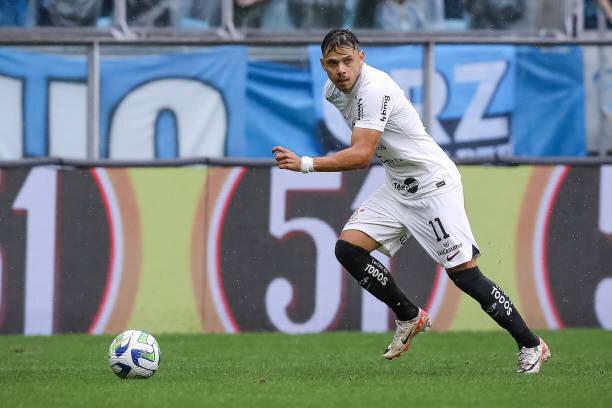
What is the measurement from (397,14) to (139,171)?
4209 mm

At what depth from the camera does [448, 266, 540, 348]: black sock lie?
8.70 meters

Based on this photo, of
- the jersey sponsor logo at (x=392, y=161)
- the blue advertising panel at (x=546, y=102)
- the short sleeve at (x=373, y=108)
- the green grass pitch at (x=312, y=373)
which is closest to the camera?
the green grass pitch at (x=312, y=373)

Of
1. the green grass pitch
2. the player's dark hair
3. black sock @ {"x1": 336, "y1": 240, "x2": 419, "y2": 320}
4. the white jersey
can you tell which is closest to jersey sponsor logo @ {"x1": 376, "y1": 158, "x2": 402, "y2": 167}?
the white jersey

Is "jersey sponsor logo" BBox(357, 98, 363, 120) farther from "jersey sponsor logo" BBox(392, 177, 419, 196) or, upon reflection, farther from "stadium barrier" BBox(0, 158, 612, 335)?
"stadium barrier" BBox(0, 158, 612, 335)

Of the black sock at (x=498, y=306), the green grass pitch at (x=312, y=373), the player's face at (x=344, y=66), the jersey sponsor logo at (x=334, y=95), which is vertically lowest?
the green grass pitch at (x=312, y=373)

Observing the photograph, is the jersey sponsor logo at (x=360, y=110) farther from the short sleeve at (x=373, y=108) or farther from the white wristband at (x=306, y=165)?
the white wristband at (x=306, y=165)

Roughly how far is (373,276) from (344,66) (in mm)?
1507

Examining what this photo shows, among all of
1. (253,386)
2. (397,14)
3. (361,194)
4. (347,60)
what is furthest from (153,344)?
(397,14)

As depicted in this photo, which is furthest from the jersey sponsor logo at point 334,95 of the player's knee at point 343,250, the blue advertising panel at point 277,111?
the blue advertising panel at point 277,111

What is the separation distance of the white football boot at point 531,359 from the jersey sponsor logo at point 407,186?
4.31 feet

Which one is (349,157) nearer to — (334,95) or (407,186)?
(334,95)

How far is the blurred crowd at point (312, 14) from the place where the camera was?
1432cm

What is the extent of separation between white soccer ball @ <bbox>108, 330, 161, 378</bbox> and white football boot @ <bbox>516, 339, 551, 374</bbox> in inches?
95.4

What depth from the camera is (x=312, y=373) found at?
884 cm
